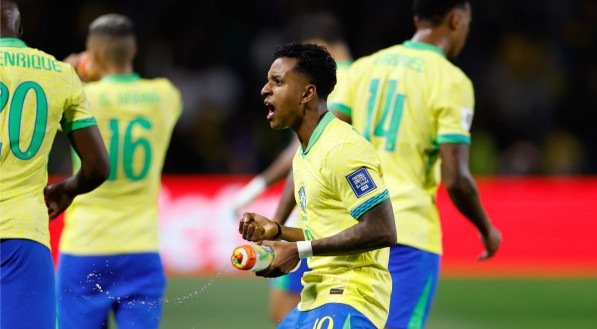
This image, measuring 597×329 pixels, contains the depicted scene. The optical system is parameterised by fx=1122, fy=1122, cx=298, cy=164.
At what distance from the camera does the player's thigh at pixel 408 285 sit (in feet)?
20.0

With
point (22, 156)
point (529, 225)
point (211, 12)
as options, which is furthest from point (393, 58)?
point (211, 12)

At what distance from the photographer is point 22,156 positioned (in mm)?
5129

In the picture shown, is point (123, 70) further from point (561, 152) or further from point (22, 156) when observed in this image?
point (561, 152)

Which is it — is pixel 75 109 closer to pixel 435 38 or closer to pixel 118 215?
pixel 118 215

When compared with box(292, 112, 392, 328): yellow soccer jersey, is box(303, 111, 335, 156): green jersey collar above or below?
above

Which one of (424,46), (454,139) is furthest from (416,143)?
(424,46)

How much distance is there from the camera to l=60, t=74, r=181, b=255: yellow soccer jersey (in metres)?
6.58

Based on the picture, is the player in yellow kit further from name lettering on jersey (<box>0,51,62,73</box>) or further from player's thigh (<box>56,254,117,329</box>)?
player's thigh (<box>56,254,117,329</box>)

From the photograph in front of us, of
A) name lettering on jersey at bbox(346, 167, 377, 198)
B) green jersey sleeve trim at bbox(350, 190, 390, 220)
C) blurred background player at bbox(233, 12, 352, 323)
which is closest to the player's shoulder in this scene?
name lettering on jersey at bbox(346, 167, 377, 198)

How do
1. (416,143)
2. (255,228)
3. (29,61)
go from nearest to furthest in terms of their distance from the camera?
(255,228) → (29,61) → (416,143)

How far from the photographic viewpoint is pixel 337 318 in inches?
188

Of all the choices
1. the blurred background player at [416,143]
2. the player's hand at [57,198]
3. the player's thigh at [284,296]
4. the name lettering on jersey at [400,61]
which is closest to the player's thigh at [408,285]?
the blurred background player at [416,143]

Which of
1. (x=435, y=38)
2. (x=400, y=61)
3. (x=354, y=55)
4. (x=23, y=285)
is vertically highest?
(x=435, y=38)

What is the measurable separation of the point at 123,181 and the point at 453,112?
2.01 meters
